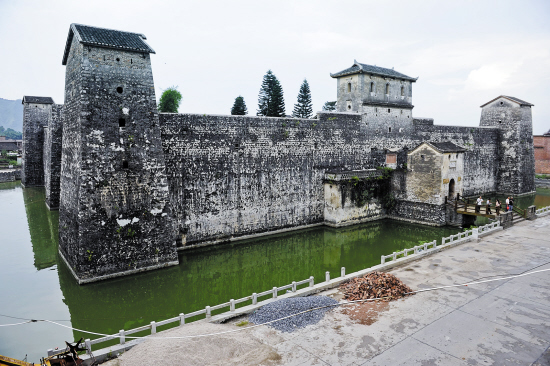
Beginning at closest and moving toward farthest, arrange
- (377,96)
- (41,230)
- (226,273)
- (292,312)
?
1. (292,312)
2. (226,273)
3. (41,230)
4. (377,96)

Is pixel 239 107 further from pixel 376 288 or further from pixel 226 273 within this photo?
pixel 376 288

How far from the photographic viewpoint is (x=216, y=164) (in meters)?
14.8

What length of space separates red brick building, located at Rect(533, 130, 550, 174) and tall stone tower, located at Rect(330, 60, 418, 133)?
20135 millimetres

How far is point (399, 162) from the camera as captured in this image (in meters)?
20.6

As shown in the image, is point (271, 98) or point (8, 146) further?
point (8, 146)

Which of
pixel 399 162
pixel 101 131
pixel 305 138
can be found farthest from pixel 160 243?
pixel 399 162

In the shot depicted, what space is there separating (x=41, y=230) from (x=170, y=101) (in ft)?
58.3

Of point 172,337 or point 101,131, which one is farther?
point 101,131

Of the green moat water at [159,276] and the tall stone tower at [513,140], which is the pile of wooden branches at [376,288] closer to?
the green moat water at [159,276]

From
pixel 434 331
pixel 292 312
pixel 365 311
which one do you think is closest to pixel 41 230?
pixel 292 312

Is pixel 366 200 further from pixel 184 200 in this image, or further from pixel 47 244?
pixel 47 244

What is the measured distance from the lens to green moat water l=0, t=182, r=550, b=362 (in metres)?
9.15

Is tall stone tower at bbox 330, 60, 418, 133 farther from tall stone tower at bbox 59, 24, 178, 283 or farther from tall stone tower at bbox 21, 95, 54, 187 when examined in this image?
tall stone tower at bbox 21, 95, 54, 187

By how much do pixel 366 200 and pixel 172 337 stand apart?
13.8 metres
